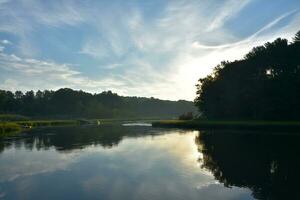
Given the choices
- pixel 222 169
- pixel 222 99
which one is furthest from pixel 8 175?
pixel 222 99

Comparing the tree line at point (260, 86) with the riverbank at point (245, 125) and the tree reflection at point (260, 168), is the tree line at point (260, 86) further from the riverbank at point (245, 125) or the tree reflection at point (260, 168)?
the tree reflection at point (260, 168)

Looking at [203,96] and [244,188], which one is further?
[203,96]

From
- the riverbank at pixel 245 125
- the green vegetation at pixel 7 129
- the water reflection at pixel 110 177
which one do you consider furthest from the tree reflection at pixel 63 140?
the riverbank at pixel 245 125

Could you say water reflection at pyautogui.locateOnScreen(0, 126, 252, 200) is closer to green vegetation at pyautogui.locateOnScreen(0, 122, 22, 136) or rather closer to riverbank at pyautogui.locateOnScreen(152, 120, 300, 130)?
riverbank at pyautogui.locateOnScreen(152, 120, 300, 130)

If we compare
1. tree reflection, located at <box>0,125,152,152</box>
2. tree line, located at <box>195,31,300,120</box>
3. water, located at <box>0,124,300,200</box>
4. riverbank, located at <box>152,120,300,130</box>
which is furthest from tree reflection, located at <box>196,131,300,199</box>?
tree line, located at <box>195,31,300,120</box>

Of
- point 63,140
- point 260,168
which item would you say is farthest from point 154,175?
point 63,140

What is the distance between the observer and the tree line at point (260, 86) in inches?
2788

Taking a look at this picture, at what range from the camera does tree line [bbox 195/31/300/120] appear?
70.8 metres

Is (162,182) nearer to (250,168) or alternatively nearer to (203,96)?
(250,168)

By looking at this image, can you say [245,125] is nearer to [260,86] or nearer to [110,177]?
[260,86]

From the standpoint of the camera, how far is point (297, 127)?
5203 centimetres

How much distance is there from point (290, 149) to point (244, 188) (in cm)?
1607

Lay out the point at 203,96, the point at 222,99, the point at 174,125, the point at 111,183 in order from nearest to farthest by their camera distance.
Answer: the point at 111,183, the point at 174,125, the point at 222,99, the point at 203,96

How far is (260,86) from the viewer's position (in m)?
75.2
